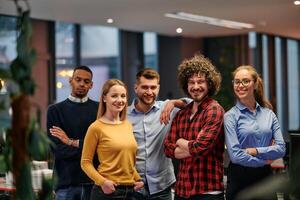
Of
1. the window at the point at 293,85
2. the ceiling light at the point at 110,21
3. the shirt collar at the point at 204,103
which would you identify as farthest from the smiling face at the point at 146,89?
the window at the point at 293,85

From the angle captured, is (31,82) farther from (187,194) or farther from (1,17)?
(1,17)

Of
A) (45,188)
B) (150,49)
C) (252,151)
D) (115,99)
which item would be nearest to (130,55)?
(150,49)

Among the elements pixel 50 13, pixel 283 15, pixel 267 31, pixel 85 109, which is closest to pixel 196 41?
pixel 267 31

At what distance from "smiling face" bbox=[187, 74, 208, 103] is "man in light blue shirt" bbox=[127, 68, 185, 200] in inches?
9.1

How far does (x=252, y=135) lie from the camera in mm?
3650

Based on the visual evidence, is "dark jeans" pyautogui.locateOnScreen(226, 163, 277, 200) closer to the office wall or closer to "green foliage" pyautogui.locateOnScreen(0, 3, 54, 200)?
"green foliage" pyautogui.locateOnScreen(0, 3, 54, 200)

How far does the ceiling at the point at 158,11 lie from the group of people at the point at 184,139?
521 cm

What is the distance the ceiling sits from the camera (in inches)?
363

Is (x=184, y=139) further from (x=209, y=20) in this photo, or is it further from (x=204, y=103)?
(x=209, y=20)

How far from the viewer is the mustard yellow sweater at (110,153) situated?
11.9 feet

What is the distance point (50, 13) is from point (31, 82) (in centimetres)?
864

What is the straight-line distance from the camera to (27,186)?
1815mm

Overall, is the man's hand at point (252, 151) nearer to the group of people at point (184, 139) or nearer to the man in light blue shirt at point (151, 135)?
the group of people at point (184, 139)

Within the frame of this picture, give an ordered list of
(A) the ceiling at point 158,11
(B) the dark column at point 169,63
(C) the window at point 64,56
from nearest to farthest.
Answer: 1. (A) the ceiling at point 158,11
2. (C) the window at point 64,56
3. (B) the dark column at point 169,63
